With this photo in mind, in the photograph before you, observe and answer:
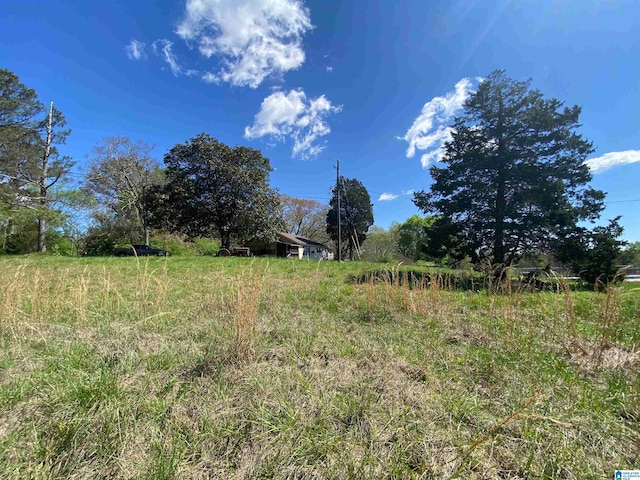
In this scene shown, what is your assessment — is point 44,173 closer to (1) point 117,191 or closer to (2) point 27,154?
(2) point 27,154

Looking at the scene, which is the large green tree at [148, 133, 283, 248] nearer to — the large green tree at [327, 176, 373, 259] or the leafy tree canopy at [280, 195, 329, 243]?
the large green tree at [327, 176, 373, 259]

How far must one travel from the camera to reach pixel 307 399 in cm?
189

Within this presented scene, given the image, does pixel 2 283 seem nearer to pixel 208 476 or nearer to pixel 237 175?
pixel 208 476

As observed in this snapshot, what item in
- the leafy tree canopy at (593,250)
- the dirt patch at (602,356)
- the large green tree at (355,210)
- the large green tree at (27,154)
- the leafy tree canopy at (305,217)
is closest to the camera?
the dirt patch at (602,356)

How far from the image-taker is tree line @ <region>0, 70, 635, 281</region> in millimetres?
9547

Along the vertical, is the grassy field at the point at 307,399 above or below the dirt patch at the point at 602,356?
below

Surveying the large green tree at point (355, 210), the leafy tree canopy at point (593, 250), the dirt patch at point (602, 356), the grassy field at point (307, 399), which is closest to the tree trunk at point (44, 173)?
the grassy field at point (307, 399)

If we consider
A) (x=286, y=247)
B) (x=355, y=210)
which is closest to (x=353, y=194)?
(x=355, y=210)

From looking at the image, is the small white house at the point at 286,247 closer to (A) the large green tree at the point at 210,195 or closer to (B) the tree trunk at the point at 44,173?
(A) the large green tree at the point at 210,195

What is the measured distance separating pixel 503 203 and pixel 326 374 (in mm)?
11244

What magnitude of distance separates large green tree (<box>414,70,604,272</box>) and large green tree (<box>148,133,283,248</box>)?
13362mm

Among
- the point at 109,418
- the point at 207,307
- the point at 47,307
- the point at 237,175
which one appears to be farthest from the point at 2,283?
the point at 237,175

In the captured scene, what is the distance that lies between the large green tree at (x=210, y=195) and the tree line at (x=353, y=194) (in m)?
0.08

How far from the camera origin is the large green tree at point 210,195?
19484mm
